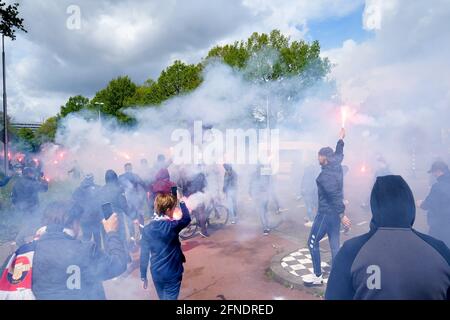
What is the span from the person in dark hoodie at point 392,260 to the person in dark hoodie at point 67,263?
158 centimetres

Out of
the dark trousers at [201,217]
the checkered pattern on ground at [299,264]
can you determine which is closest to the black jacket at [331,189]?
the checkered pattern on ground at [299,264]

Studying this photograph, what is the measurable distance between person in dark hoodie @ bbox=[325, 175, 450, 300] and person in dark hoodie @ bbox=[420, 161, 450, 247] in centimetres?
284

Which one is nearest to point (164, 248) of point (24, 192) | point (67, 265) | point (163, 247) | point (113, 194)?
point (163, 247)

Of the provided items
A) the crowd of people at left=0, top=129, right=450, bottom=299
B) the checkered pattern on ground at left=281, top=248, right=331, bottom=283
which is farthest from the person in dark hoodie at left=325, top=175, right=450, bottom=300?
the checkered pattern on ground at left=281, top=248, right=331, bottom=283

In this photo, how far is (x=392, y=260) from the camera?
1.54 m

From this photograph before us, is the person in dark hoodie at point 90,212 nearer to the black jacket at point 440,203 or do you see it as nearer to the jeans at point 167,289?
the jeans at point 167,289

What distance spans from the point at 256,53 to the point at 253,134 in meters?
2.51

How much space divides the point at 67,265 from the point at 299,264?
370 centimetres

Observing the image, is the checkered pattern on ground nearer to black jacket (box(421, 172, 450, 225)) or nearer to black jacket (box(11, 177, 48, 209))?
black jacket (box(421, 172, 450, 225))

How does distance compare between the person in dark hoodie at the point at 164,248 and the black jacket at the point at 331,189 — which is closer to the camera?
the person in dark hoodie at the point at 164,248

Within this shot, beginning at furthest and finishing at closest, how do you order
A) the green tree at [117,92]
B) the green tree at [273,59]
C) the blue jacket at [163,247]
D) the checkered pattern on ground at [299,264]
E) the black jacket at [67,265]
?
1. the green tree at [117,92]
2. the green tree at [273,59]
3. the checkered pattern on ground at [299,264]
4. the blue jacket at [163,247]
5. the black jacket at [67,265]

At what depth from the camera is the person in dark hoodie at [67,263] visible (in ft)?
6.46
